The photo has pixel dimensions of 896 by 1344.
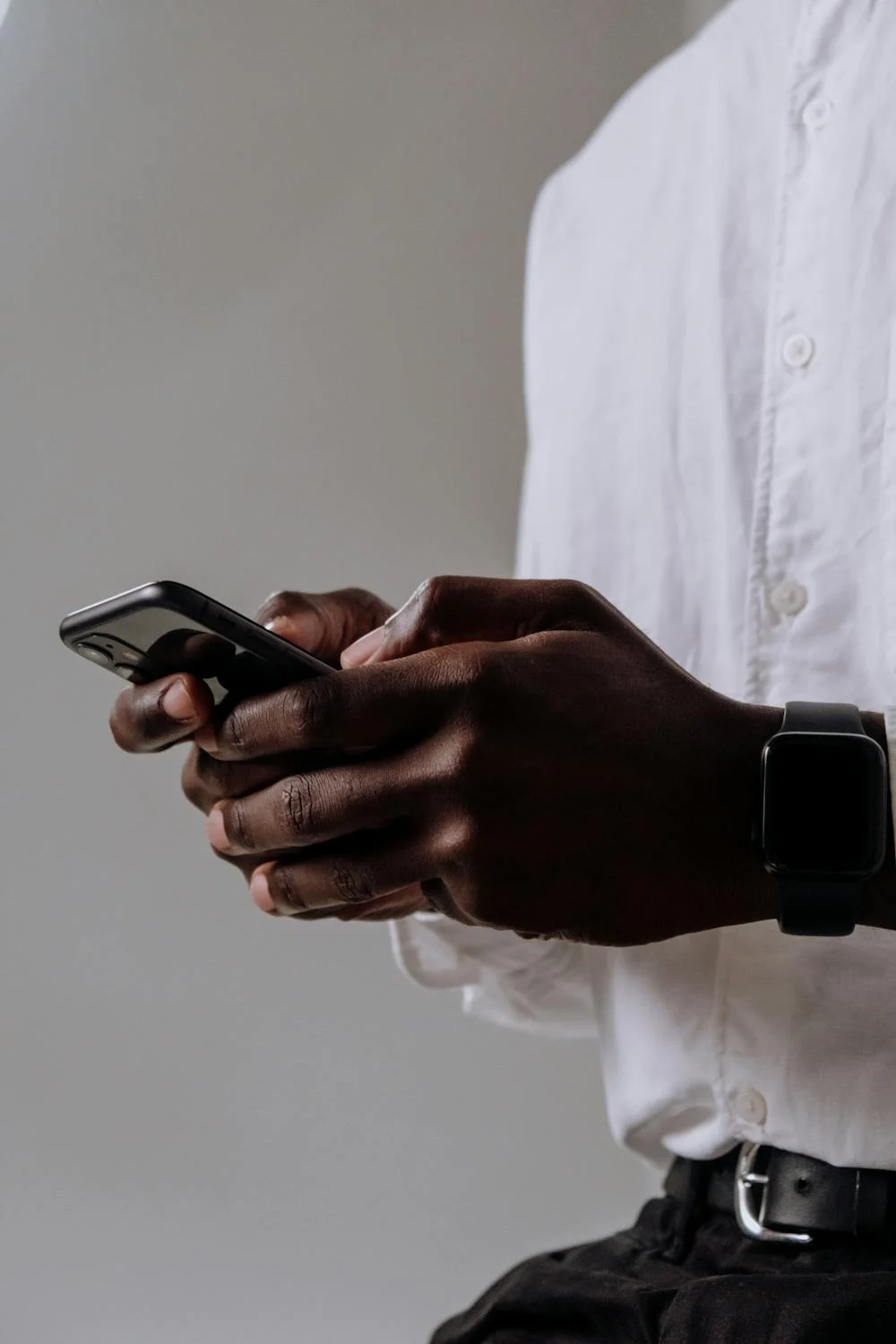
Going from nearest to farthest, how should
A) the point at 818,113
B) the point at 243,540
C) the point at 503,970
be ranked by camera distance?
1. the point at 818,113
2. the point at 503,970
3. the point at 243,540

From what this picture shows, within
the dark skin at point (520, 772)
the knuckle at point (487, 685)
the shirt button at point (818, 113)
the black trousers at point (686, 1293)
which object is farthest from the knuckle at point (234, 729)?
the shirt button at point (818, 113)

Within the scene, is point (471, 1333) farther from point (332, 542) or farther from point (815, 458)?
point (332, 542)

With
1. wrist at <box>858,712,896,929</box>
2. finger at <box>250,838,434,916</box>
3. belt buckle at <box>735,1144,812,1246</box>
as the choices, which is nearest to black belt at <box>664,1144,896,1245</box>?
belt buckle at <box>735,1144,812,1246</box>

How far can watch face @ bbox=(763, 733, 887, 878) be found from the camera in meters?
0.46

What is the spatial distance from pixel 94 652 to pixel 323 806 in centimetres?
13

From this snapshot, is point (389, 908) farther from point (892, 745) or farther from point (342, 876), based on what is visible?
point (892, 745)

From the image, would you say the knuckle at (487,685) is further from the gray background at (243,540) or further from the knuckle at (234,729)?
the gray background at (243,540)

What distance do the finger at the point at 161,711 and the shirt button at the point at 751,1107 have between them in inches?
12.7

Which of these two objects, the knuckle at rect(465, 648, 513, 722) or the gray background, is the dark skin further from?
the gray background

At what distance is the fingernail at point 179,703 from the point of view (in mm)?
506

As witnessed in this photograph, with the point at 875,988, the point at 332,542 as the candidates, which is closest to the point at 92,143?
the point at 332,542

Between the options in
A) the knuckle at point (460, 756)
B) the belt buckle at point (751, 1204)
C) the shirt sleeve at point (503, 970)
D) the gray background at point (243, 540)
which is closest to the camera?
the knuckle at point (460, 756)

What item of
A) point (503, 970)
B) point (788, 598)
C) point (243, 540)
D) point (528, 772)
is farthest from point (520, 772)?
point (243, 540)

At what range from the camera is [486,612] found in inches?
19.3
